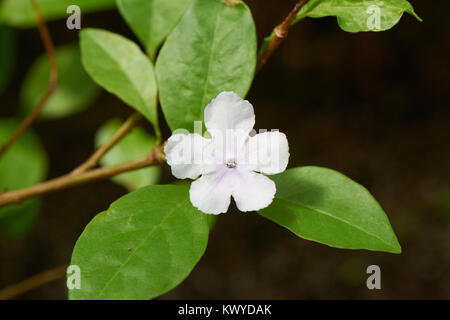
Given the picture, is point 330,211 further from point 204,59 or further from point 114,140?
point 114,140

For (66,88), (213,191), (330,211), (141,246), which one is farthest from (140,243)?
(66,88)

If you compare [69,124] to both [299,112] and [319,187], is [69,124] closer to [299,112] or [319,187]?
[299,112]

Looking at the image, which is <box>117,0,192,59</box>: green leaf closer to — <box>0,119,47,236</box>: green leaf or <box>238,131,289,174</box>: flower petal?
<box>238,131,289,174</box>: flower petal

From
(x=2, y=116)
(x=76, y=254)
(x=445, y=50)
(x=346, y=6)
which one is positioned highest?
(x=445, y=50)

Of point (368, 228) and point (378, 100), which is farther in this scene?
point (378, 100)

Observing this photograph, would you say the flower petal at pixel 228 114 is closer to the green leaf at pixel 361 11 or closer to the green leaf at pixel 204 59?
the green leaf at pixel 204 59

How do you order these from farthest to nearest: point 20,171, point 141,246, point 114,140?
1. point 20,171
2. point 114,140
3. point 141,246

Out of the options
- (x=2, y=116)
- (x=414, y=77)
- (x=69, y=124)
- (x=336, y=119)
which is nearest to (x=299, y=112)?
(x=336, y=119)
